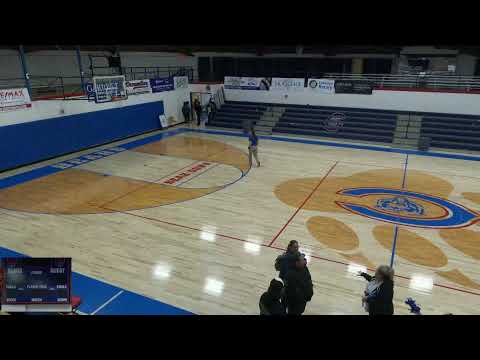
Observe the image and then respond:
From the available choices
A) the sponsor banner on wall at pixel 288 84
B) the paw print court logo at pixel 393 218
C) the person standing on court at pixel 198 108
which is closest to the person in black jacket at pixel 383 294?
the paw print court logo at pixel 393 218

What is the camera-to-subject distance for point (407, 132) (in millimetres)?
18438

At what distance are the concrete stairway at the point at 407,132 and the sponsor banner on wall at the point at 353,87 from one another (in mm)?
2290

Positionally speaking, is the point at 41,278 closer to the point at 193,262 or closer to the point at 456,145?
the point at 193,262

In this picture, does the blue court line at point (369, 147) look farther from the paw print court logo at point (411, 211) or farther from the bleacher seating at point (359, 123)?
the paw print court logo at point (411, 211)

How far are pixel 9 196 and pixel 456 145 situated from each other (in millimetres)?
18211

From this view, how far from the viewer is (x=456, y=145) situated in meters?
17.1

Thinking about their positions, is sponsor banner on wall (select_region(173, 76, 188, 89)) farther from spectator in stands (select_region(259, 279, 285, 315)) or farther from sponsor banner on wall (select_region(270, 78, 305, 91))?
spectator in stands (select_region(259, 279, 285, 315))

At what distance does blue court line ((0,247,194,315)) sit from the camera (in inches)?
236

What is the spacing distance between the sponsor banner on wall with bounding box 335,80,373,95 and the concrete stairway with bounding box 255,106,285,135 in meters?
3.47

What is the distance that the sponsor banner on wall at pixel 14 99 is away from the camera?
13.2 meters

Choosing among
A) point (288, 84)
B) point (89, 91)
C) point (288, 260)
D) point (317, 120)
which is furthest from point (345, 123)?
point (288, 260)

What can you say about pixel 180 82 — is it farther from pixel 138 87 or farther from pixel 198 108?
pixel 138 87

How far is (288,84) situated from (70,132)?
12321 mm

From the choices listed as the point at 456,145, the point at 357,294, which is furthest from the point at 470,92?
the point at 357,294
